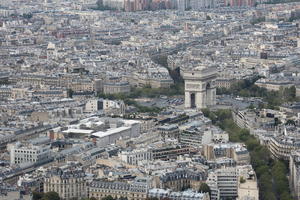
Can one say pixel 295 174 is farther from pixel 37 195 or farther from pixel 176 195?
pixel 37 195

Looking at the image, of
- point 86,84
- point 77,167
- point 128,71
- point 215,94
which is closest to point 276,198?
point 77,167

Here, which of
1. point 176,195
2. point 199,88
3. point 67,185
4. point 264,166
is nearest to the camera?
point 176,195

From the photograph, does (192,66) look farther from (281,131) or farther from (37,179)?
(37,179)

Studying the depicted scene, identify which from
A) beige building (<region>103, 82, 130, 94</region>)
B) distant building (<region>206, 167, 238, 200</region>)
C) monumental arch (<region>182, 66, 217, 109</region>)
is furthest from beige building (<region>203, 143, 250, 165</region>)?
beige building (<region>103, 82, 130, 94</region>)

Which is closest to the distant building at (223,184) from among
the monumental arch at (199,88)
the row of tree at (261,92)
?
the row of tree at (261,92)

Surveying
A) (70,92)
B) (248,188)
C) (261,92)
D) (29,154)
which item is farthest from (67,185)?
(261,92)

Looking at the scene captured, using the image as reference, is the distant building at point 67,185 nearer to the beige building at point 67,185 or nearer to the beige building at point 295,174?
the beige building at point 67,185

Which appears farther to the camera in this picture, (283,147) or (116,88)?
(116,88)
